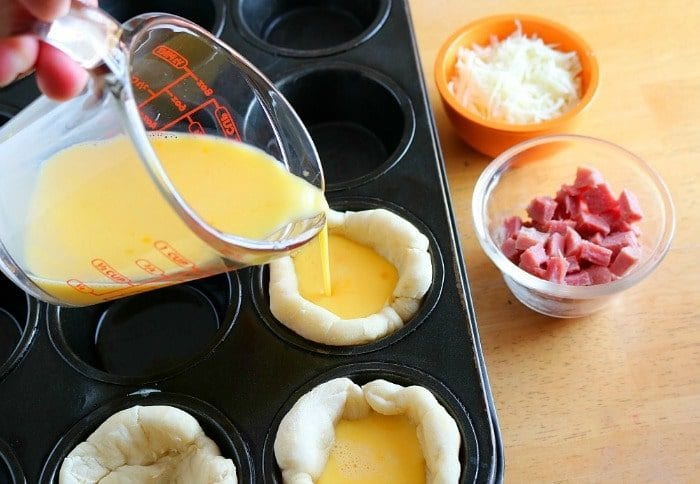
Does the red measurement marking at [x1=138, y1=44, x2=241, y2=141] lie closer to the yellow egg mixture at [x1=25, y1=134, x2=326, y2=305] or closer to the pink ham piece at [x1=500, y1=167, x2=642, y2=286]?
the yellow egg mixture at [x1=25, y1=134, x2=326, y2=305]

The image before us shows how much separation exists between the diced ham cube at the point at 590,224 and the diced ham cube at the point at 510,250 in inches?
5.2

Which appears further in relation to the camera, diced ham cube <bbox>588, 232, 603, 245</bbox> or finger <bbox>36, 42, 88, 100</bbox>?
diced ham cube <bbox>588, 232, 603, 245</bbox>

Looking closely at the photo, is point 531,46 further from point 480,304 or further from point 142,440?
point 142,440

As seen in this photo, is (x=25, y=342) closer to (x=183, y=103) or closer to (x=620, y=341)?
(x=183, y=103)

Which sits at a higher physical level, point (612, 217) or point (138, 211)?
point (138, 211)

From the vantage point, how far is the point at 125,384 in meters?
1.17

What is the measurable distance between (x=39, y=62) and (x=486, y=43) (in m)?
1.08

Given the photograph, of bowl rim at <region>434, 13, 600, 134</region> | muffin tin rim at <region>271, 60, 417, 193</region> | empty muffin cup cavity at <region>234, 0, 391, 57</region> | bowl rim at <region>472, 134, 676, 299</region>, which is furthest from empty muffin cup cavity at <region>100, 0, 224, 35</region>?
bowl rim at <region>472, 134, 676, 299</region>

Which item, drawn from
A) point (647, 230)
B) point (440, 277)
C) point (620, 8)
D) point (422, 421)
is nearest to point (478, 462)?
point (422, 421)

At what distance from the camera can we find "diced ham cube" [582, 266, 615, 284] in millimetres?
1303

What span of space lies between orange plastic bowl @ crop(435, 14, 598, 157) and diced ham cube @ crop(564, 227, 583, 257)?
0.86 ft

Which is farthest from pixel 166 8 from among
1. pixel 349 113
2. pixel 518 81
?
pixel 518 81

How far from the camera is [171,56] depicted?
1.12 meters

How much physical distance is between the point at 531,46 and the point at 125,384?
1.12 m
